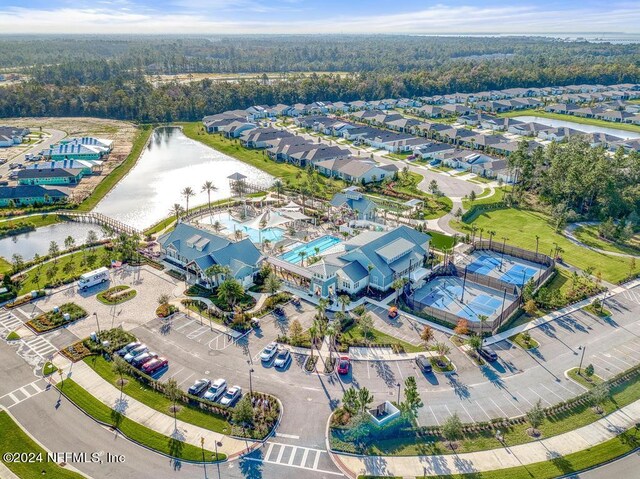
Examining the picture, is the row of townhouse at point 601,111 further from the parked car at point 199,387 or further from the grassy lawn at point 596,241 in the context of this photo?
the parked car at point 199,387

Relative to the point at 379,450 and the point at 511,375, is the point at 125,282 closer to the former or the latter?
the point at 379,450

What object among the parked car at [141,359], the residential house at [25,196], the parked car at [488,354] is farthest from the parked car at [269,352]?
the residential house at [25,196]

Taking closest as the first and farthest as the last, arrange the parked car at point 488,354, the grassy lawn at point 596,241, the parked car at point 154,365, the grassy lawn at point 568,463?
the grassy lawn at point 568,463, the parked car at point 154,365, the parked car at point 488,354, the grassy lawn at point 596,241

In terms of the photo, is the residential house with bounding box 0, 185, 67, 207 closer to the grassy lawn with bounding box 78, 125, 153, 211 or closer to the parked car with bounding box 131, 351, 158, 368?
the grassy lawn with bounding box 78, 125, 153, 211

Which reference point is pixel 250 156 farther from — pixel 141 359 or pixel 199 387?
pixel 199 387

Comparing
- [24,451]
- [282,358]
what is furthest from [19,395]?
[282,358]

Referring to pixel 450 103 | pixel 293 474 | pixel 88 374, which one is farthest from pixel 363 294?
pixel 450 103
